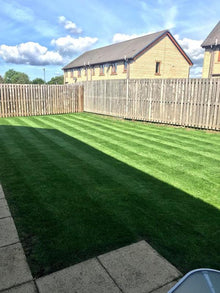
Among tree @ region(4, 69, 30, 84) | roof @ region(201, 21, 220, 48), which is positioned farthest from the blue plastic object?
tree @ region(4, 69, 30, 84)

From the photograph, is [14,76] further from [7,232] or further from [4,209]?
[7,232]

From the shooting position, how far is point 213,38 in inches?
990

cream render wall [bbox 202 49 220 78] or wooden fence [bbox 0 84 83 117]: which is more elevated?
cream render wall [bbox 202 49 220 78]

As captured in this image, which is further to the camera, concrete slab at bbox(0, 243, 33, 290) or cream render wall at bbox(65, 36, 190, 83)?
cream render wall at bbox(65, 36, 190, 83)

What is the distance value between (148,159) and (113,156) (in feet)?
3.33

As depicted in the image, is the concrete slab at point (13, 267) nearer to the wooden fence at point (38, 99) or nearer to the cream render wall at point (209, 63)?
the wooden fence at point (38, 99)

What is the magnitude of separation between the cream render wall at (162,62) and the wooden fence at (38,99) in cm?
1318

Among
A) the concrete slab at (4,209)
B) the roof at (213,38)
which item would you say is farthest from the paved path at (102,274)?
the roof at (213,38)

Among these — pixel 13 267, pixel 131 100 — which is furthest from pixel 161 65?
pixel 13 267

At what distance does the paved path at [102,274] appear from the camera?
7.48ft

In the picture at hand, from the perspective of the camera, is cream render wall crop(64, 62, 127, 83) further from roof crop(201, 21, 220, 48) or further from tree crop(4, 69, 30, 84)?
tree crop(4, 69, 30, 84)

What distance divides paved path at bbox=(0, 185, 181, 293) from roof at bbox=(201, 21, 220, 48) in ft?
87.8

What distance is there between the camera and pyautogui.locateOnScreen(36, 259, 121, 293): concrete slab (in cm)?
227

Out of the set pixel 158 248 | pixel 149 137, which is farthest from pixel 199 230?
pixel 149 137
